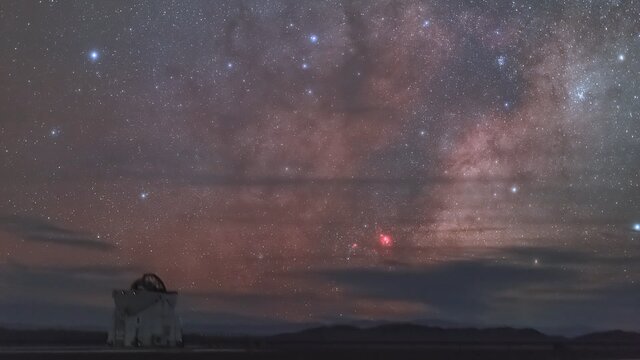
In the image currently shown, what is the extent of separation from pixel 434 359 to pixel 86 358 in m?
22.7

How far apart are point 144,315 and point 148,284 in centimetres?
243

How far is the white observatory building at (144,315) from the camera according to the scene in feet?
205

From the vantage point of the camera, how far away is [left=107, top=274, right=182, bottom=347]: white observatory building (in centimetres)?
6256

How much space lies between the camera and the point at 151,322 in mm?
63250

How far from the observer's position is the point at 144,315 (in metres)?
62.9

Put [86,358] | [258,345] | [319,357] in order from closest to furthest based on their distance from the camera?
[86,358]
[319,357]
[258,345]

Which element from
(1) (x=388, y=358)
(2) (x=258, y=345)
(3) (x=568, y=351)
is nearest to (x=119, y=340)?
(2) (x=258, y=345)

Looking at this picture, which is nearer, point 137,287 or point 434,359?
point 434,359

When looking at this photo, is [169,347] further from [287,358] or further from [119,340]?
[287,358]

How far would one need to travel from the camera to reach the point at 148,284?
63.3m

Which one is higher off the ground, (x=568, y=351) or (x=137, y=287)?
(x=137, y=287)

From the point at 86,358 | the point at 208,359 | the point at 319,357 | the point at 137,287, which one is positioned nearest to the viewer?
the point at 86,358

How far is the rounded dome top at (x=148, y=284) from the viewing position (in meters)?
63.0

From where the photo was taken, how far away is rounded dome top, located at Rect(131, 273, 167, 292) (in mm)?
Answer: 62969
